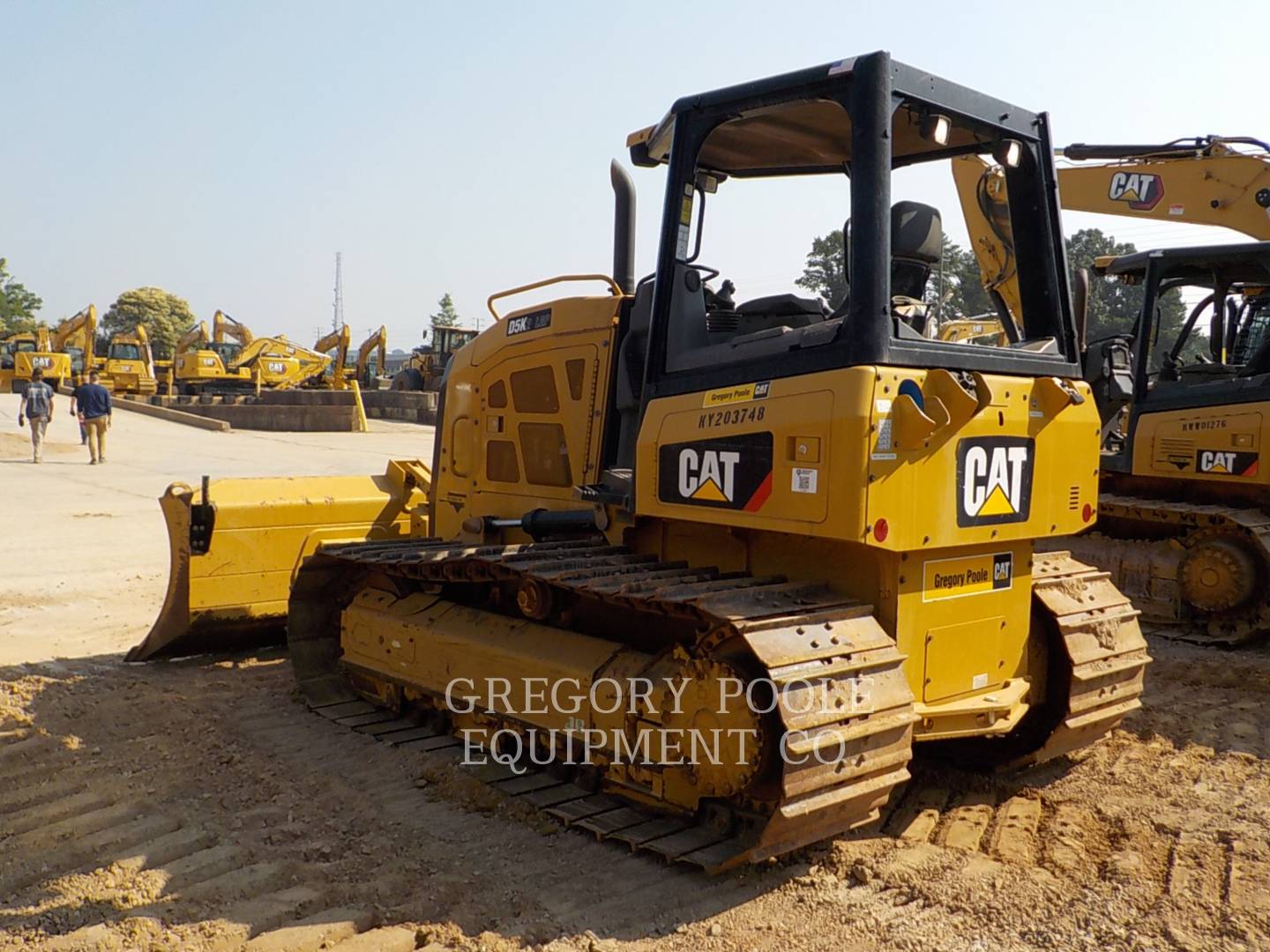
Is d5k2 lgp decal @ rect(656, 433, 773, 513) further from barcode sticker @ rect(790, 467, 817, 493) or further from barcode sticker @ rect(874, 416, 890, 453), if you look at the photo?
barcode sticker @ rect(874, 416, 890, 453)

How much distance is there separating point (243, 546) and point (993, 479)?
451 cm

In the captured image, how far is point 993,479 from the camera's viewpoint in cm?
410

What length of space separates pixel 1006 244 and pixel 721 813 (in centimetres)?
311

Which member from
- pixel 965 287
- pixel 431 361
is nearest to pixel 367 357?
pixel 431 361

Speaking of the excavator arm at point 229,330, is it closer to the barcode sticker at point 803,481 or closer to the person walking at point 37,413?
the person walking at point 37,413

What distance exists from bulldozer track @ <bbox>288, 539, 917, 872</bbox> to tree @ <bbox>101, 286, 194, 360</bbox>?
7489 cm

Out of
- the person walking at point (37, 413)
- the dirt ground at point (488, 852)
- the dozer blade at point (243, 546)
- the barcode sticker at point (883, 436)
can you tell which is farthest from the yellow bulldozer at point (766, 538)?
the person walking at point (37, 413)

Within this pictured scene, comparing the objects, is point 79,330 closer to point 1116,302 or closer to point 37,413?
point 37,413

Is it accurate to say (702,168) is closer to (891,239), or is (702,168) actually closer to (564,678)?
(891,239)

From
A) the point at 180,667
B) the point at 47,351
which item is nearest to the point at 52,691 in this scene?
the point at 180,667

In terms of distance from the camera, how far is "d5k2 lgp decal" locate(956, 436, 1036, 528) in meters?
3.97

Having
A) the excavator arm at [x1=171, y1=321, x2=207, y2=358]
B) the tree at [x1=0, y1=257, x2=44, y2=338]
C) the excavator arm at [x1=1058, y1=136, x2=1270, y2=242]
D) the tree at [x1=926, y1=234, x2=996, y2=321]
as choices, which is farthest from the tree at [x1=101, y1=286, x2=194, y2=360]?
the excavator arm at [x1=1058, y1=136, x2=1270, y2=242]

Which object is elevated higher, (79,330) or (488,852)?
(79,330)

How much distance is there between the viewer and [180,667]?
663 cm
